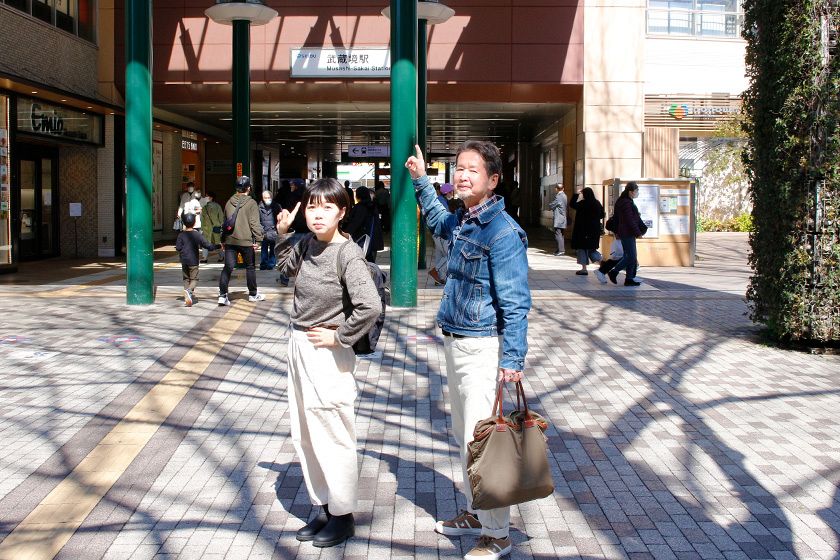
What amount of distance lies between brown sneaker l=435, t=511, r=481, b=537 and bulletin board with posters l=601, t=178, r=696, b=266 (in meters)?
14.9

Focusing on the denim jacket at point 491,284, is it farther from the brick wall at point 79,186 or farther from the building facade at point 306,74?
the brick wall at point 79,186

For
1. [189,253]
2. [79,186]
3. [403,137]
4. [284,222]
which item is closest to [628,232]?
[403,137]

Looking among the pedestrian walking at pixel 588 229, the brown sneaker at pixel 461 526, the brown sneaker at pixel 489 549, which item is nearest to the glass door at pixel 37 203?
the pedestrian walking at pixel 588 229

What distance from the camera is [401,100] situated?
11625 millimetres

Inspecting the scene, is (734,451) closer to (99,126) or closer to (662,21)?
(99,126)

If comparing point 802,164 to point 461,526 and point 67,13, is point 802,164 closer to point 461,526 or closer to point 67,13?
point 461,526

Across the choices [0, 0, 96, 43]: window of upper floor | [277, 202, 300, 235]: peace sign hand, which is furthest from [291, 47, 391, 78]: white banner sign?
[277, 202, 300, 235]: peace sign hand

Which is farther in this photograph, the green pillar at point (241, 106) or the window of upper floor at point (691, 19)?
the window of upper floor at point (691, 19)

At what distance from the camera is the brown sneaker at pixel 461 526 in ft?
14.3

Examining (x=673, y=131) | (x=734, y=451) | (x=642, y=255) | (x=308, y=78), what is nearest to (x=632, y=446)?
(x=734, y=451)

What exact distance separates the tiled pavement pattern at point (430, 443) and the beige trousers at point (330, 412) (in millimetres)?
278

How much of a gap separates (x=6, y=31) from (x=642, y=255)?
12.7m

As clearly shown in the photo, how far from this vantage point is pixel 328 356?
4211mm

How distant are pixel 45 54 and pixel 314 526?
55.9ft
